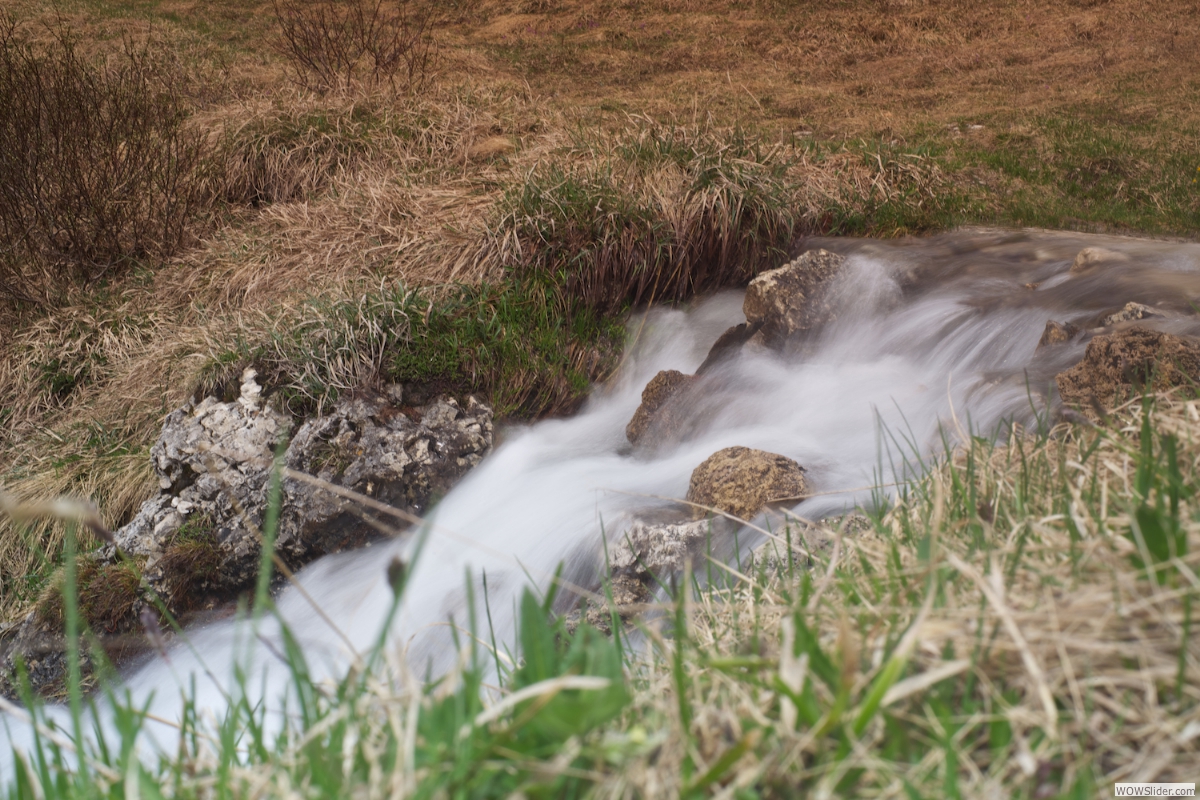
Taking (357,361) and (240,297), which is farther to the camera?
(240,297)

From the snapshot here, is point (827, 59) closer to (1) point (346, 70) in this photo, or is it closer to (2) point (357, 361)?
(1) point (346, 70)

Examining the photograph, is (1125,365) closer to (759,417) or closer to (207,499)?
(759,417)

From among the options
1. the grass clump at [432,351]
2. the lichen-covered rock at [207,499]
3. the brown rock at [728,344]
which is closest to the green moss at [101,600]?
the lichen-covered rock at [207,499]

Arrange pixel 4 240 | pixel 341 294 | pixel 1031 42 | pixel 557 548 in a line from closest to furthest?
pixel 557 548 → pixel 341 294 → pixel 4 240 → pixel 1031 42

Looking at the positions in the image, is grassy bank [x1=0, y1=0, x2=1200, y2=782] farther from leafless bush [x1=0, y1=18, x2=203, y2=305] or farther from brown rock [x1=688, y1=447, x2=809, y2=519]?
brown rock [x1=688, y1=447, x2=809, y2=519]

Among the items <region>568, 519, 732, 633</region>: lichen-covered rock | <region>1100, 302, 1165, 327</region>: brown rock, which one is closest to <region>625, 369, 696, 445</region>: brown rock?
<region>568, 519, 732, 633</region>: lichen-covered rock

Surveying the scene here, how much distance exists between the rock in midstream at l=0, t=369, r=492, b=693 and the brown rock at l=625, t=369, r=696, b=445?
2.90 ft

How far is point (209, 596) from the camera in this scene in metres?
4.67

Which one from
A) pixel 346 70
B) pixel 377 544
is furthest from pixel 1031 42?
pixel 377 544

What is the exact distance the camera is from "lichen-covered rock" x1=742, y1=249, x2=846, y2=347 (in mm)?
5059

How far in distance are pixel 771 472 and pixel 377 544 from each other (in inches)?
94.4

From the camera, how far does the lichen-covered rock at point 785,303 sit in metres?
5.06

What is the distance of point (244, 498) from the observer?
475cm

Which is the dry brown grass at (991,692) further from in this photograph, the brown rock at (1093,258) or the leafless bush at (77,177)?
the leafless bush at (77,177)
